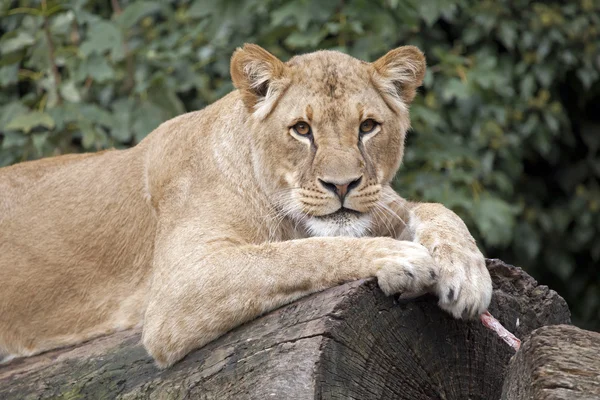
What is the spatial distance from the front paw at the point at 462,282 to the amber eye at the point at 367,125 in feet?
2.14

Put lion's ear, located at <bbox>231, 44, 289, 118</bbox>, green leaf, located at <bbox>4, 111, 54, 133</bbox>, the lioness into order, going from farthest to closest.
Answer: green leaf, located at <bbox>4, 111, 54, 133</bbox> → lion's ear, located at <bbox>231, 44, 289, 118</bbox> → the lioness

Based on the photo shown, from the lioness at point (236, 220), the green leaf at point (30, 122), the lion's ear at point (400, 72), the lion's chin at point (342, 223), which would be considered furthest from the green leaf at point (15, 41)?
the lion's chin at point (342, 223)

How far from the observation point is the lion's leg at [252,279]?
11.0ft

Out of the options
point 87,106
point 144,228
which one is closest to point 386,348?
point 144,228

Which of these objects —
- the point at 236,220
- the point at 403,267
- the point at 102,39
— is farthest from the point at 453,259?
the point at 102,39

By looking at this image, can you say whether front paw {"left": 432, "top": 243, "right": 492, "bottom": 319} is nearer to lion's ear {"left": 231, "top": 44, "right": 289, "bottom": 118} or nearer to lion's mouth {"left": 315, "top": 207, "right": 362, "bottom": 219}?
lion's mouth {"left": 315, "top": 207, "right": 362, "bottom": 219}

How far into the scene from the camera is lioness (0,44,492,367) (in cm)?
353

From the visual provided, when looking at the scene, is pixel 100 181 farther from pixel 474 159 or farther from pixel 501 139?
pixel 501 139

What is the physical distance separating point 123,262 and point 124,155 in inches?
22.2

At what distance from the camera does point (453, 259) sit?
3.52 m

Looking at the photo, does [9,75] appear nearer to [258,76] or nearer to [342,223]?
[258,76]

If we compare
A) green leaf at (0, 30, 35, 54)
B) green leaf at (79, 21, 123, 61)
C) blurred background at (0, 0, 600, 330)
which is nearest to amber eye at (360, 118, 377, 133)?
blurred background at (0, 0, 600, 330)

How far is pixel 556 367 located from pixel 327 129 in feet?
4.78

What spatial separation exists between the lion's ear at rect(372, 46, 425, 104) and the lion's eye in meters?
0.40
